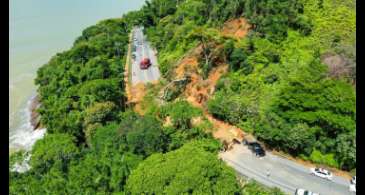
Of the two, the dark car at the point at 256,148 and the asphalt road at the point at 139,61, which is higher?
the asphalt road at the point at 139,61

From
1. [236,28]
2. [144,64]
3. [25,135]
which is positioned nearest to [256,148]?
[236,28]

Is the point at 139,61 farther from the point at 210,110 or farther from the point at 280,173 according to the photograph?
the point at 280,173

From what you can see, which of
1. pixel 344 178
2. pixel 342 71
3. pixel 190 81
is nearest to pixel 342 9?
pixel 342 71

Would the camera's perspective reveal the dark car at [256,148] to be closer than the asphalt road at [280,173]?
No

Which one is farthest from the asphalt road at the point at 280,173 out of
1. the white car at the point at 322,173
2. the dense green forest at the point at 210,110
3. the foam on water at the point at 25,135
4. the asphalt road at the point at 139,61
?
the foam on water at the point at 25,135

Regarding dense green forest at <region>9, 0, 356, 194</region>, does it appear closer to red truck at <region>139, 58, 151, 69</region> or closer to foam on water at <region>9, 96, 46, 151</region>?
red truck at <region>139, 58, 151, 69</region>

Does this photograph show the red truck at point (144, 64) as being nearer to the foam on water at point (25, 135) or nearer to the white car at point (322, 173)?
the foam on water at point (25, 135)

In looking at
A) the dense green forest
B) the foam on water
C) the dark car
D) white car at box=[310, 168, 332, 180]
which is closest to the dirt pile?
the dense green forest
